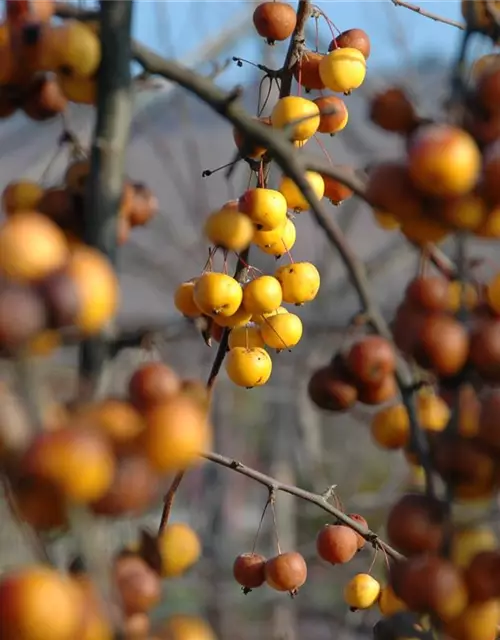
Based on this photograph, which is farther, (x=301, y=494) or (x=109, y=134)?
(x=301, y=494)

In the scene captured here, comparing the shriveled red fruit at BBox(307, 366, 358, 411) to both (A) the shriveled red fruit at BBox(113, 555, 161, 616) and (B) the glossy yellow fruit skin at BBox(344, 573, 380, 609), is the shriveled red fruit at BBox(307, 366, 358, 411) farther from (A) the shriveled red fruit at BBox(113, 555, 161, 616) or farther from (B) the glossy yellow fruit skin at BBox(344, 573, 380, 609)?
(B) the glossy yellow fruit skin at BBox(344, 573, 380, 609)

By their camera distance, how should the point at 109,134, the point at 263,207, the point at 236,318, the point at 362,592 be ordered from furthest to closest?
the point at 362,592
the point at 236,318
the point at 263,207
the point at 109,134

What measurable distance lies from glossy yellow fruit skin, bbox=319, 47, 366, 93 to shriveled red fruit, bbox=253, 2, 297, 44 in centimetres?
10

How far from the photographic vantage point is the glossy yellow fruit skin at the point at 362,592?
0.92 metres

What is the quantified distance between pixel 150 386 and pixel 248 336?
46 centimetres

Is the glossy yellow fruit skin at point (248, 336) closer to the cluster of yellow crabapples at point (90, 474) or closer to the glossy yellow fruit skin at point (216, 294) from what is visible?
the glossy yellow fruit skin at point (216, 294)

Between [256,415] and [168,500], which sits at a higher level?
[168,500]

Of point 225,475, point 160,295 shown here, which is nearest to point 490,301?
point 225,475

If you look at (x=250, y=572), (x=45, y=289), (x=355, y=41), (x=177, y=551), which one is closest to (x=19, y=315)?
(x=45, y=289)

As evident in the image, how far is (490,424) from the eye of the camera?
0.42 m

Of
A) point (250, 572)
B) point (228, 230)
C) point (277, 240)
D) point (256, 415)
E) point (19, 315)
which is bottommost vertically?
point (256, 415)

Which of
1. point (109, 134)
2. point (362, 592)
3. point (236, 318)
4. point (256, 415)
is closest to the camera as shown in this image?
point (109, 134)

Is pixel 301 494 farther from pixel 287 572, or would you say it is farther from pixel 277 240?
pixel 277 240

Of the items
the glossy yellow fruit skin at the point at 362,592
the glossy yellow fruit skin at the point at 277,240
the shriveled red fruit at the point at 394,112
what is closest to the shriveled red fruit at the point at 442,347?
the shriveled red fruit at the point at 394,112
